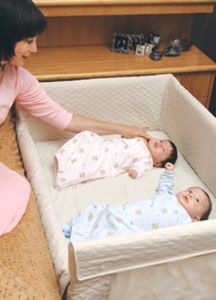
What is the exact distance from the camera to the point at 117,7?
1778mm

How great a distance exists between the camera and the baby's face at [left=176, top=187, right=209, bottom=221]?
1.49 metres

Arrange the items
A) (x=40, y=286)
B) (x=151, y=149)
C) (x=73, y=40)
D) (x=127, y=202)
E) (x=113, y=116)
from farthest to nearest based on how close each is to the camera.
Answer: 1. (x=73, y=40)
2. (x=113, y=116)
3. (x=151, y=149)
4. (x=127, y=202)
5. (x=40, y=286)

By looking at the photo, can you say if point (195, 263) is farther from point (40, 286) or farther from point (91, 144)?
point (91, 144)

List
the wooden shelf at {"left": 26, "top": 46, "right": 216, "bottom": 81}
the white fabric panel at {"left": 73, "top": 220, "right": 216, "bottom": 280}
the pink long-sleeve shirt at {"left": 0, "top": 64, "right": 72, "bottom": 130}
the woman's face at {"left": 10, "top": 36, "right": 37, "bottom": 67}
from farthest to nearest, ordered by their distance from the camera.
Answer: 1. the wooden shelf at {"left": 26, "top": 46, "right": 216, "bottom": 81}
2. the pink long-sleeve shirt at {"left": 0, "top": 64, "right": 72, "bottom": 130}
3. the woman's face at {"left": 10, "top": 36, "right": 37, "bottom": 67}
4. the white fabric panel at {"left": 73, "top": 220, "right": 216, "bottom": 280}

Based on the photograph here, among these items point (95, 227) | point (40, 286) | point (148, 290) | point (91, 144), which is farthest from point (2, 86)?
point (148, 290)

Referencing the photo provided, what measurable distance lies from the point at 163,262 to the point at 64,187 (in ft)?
1.99

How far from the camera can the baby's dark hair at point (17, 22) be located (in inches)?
47.0

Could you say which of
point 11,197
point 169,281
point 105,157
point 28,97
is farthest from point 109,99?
point 169,281

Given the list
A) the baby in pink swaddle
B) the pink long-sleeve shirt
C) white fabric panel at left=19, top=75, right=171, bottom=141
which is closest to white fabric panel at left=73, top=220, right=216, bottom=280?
the baby in pink swaddle

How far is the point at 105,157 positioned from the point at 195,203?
1.33 ft

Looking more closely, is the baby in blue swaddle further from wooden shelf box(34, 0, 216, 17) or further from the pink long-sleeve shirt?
wooden shelf box(34, 0, 216, 17)

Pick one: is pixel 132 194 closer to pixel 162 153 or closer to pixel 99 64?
pixel 162 153

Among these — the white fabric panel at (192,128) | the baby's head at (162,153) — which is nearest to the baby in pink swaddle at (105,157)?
the baby's head at (162,153)

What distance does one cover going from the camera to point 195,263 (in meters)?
1.18
